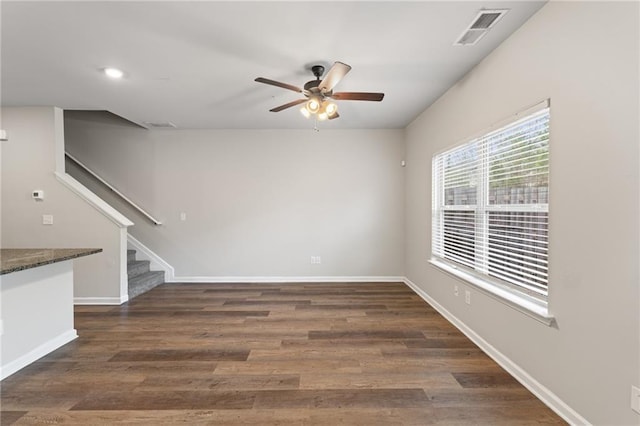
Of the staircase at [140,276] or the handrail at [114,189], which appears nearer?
the staircase at [140,276]

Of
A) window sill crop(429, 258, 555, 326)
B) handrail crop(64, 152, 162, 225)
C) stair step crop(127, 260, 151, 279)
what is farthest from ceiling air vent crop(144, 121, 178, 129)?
window sill crop(429, 258, 555, 326)

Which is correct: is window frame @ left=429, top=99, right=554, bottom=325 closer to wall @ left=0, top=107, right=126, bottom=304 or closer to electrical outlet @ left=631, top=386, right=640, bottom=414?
electrical outlet @ left=631, top=386, right=640, bottom=414

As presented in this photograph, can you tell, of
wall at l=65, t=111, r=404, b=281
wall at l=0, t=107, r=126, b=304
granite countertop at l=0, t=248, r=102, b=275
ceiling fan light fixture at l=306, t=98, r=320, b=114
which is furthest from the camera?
wall at l=65, t=111, r=404, b=281

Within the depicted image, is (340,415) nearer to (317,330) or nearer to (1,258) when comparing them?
(317,330)

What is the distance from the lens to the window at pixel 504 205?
6.82ft

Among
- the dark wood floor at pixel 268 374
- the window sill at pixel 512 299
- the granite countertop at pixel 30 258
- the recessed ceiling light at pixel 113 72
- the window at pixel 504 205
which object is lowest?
the dark wood floor at pixel 268 374

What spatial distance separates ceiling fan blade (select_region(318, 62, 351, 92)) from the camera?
2.24 metres

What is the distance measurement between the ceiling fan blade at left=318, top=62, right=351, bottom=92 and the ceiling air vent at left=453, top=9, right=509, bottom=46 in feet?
3.00

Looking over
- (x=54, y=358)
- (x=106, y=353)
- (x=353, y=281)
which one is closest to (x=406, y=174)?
(x=353, y=281)

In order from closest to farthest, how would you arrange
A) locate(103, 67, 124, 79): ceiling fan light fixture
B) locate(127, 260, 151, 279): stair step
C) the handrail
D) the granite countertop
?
the granite countertop < locate(103, 67, 124, 79): ceiling fan light fixture < locate(127, 260, 151, 279): stair step < the handrail

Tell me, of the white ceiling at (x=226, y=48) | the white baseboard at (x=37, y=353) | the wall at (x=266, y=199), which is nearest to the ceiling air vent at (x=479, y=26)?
the white ceiling at (x=226, y=48)

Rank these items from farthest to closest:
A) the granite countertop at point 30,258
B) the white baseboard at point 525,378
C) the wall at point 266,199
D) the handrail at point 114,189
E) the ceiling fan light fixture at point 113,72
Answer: the wall at point 266,199 → the handrail at point 114,189 → the ceiling fan light fixture at point 113,72 → the granite countertop at point 30,258 → the white baseboard at point 525,378

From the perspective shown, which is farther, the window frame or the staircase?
the staircase

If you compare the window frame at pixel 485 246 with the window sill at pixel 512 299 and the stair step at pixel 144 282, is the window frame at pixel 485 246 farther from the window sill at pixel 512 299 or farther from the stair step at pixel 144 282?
the stair step at pixel 144 282
